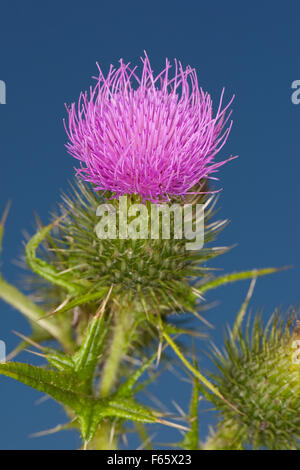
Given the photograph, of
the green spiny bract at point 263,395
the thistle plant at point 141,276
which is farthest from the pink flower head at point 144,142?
the green spiny bract at point 263,395

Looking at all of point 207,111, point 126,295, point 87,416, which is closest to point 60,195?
point 126,295

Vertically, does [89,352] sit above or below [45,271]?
below

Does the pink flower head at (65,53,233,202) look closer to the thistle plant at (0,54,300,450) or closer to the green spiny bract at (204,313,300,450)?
the thistle plant at (0,54,300,450)

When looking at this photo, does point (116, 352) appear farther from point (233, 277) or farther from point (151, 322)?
point (233, 277)

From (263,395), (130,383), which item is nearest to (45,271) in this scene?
(130,383)

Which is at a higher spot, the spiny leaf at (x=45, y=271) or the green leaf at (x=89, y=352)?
the spiny leaf at (x=45, y=271)

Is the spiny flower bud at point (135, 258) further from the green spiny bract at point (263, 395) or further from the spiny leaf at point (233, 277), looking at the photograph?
the green spiny bract at point (263, 395)

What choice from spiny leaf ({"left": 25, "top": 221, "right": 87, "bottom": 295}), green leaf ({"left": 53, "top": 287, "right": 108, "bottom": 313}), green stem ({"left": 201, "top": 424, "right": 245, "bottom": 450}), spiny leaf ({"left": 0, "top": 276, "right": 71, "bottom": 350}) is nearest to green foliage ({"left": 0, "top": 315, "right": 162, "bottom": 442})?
green leaf ({"left": 53, "top": 287, "right": 108, "bottom": 313})

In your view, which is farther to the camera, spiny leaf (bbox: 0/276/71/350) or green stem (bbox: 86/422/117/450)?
spiny leaf (bbox: 0/276/71/350)
